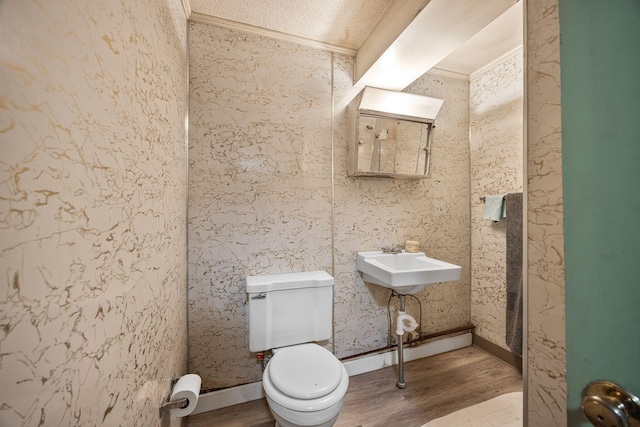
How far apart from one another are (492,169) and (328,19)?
1.74 metres

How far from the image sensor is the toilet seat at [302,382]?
98cm

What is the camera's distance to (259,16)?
57.6 inches

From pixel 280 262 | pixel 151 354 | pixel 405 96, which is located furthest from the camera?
pixel 405 96

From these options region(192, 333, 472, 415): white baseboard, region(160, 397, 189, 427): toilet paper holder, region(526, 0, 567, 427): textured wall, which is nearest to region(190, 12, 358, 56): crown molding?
region(526, 0, 567, 427): textured wall

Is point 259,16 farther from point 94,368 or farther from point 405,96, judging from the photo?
point 94,368

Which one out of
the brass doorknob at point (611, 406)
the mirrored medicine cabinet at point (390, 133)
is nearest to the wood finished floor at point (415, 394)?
the brass doorknob at point (611, 406)

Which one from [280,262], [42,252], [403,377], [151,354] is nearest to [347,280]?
[280,262]

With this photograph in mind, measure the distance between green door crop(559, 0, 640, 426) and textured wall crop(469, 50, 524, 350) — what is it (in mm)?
1662

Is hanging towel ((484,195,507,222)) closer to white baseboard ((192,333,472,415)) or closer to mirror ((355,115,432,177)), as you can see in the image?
mirror ((355,115,432,177))

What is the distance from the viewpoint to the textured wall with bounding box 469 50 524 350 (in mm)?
1812

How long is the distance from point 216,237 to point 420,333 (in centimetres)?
185

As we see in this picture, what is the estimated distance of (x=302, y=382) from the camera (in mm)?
1057

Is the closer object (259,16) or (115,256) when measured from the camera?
(115,256)

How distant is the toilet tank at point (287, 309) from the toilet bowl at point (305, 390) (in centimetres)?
22
